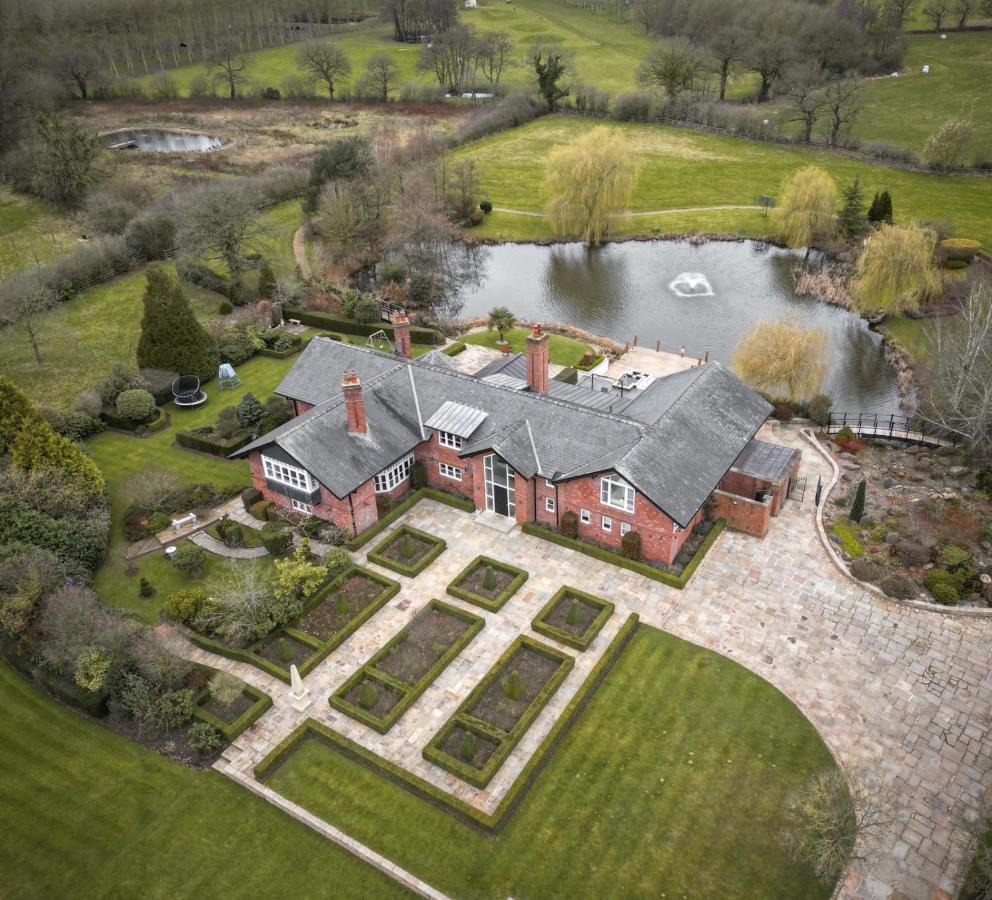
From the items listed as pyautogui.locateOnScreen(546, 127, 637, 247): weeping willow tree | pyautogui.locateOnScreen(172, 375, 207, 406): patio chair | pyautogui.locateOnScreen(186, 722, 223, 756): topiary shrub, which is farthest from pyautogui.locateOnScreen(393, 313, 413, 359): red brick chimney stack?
pyautogui.locateOnScreen(546, 127, 637, 247): weeping willow tree

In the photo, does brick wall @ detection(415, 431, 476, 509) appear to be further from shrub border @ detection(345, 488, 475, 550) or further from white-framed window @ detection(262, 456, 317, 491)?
white-framed window @ detection(262, 456, 317, 491)

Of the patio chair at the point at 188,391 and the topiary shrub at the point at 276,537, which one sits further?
the patio chair at the point at 188,391

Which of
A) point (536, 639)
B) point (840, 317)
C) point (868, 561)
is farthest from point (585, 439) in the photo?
point (840, 317)

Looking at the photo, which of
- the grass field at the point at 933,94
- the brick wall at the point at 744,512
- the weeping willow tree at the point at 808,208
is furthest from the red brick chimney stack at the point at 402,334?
the grass field at the point at 933,94

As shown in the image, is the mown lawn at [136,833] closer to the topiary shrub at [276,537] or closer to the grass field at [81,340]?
the topiary shrub at [276,537]

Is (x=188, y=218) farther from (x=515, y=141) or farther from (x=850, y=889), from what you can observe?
(x=850, y=889)
